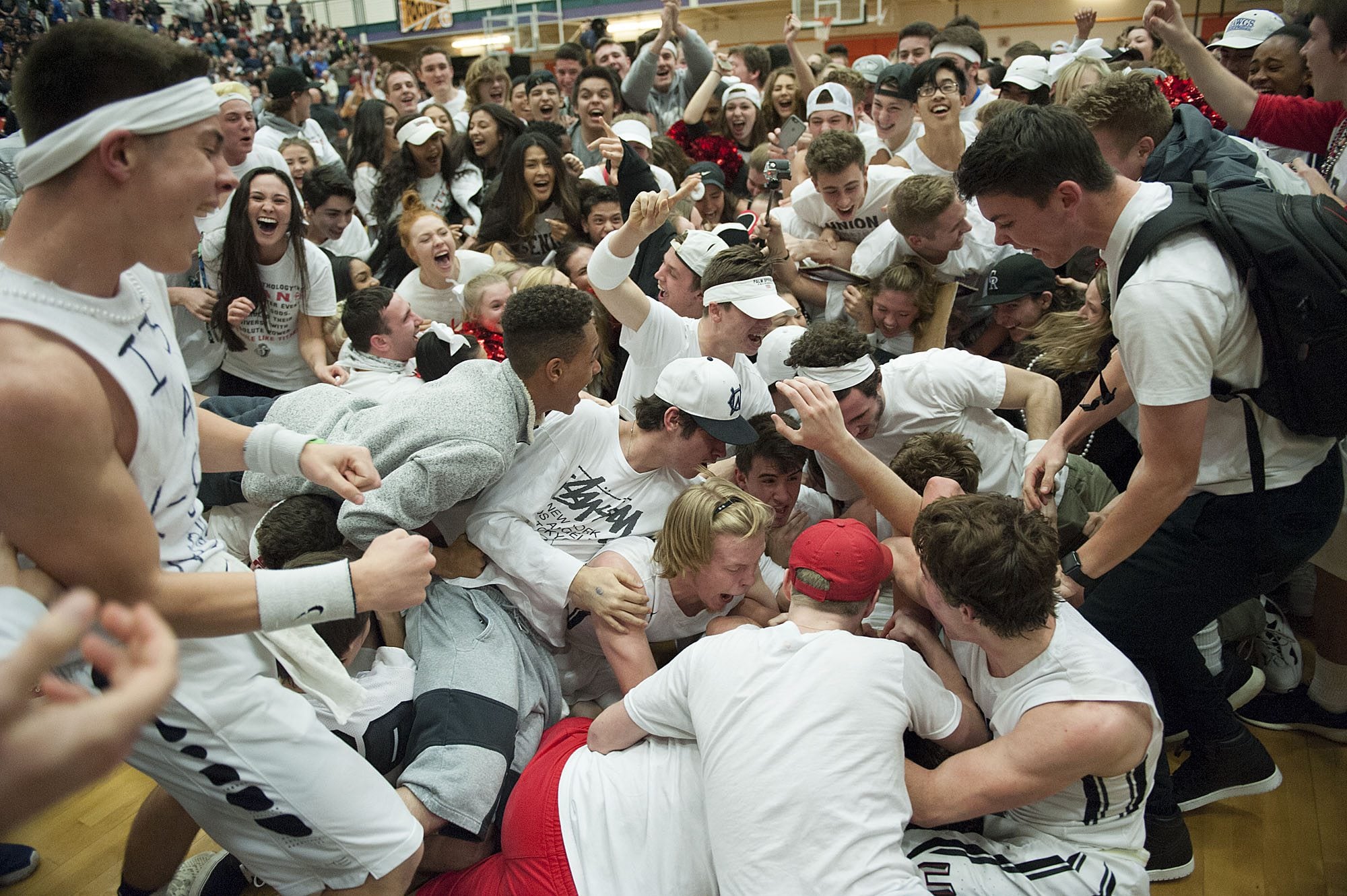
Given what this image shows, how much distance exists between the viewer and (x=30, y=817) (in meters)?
0.91

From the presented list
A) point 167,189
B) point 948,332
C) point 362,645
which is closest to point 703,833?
point 362,645

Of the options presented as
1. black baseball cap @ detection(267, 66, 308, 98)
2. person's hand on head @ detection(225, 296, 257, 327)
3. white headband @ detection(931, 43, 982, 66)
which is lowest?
person's hand on head @ detection(225, 296, 257, 327)

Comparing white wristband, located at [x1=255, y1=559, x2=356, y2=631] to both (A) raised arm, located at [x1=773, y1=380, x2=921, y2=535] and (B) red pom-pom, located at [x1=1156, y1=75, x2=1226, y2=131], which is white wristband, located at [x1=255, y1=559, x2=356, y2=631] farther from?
(B) red pom-pom, located at [x1=1156, y1=75, x2=1226, y2=131]

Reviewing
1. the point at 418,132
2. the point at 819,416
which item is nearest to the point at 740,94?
the point at 418,132

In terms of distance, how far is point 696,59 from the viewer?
7164 millimetres

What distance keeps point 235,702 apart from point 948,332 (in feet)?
11.6

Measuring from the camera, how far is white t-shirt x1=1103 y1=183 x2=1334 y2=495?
1.90 metres

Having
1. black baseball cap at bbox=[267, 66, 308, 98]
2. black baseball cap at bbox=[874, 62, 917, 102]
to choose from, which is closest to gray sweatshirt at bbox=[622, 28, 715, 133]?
black baseball cap at bbox=[874, 62, 917, 102]

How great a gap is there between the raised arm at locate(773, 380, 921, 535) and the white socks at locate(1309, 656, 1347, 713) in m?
1.57

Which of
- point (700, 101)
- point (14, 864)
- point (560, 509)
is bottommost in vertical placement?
point (14, 864)

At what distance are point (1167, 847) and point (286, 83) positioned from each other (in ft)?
24.4

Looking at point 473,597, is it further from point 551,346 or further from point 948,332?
point 948,332

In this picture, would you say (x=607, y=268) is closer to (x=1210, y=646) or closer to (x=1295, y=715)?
(x=1210, y=646)

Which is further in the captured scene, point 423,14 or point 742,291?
point 423,14
